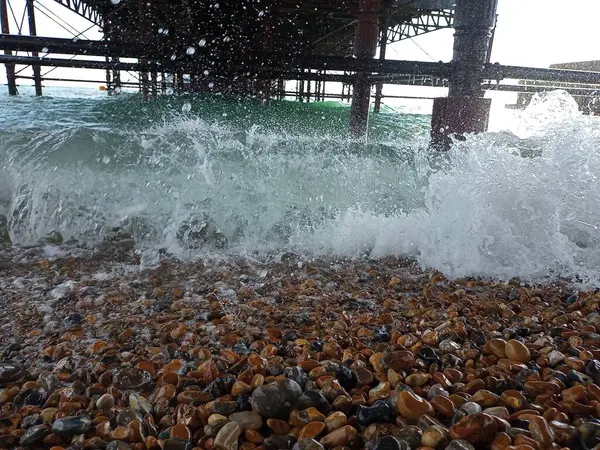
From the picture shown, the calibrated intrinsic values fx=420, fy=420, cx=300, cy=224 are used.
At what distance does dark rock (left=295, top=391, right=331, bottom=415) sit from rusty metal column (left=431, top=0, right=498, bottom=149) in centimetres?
240

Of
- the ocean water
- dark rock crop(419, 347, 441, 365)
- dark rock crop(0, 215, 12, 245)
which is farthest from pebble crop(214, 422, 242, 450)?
dark rock crop(0, 215, 12, 245)

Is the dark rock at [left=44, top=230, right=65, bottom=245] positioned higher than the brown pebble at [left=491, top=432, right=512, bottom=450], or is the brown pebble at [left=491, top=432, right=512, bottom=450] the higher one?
the brown pebble at [left=491, top=432, right=512, bottom=450]

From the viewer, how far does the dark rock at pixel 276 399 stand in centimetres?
114

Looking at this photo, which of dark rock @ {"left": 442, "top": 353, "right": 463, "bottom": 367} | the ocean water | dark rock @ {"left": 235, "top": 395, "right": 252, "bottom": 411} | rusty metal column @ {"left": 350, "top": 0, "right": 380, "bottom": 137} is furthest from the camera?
rusty metal column @ {"left": 350, "top": 0, "right": 380, "bottom": 137}

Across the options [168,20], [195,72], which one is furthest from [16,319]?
[168,20]

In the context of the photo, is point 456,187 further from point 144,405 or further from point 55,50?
point 55,50

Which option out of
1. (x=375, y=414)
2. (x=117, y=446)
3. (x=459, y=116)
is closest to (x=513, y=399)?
(x=375, y=414)

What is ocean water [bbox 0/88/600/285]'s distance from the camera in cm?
266

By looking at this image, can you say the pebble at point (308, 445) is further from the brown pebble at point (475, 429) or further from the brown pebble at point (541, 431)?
the brown pebble at point (541, 431)

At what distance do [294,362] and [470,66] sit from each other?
241 cm

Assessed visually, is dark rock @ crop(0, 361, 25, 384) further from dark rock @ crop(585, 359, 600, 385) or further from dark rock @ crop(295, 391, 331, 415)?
dark rock @ crop(585, 359, 600, 385)

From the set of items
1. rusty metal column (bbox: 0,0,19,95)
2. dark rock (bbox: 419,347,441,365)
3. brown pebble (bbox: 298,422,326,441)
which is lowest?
dark rock (bbox: 419,347,441,365)

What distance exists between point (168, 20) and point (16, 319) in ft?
42.8

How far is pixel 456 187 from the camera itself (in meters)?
2.87
